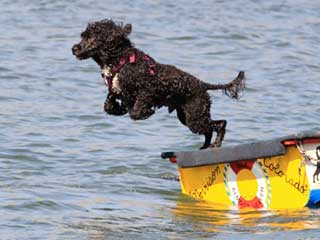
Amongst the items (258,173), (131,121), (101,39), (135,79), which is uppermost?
(101,39)

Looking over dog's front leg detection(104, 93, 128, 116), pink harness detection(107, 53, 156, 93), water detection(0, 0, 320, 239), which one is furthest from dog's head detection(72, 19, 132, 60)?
water detection(0, 0, 320, 239)

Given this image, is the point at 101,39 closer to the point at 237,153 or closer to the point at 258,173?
the point at 237,153

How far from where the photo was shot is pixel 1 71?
17234mm

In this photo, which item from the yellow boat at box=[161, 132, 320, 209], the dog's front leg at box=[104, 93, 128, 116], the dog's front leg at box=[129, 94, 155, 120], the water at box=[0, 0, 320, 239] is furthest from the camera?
the dog's front leg at box=[104, 93, 128, 116]

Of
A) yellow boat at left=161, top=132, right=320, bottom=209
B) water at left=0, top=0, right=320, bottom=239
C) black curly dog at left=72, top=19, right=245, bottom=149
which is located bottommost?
water at left=0, top=0, right=320, bottom=239

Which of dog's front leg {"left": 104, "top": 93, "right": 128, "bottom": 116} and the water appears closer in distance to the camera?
the water

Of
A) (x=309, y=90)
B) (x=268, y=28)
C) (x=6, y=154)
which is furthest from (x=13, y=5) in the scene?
(x=6, y=154)

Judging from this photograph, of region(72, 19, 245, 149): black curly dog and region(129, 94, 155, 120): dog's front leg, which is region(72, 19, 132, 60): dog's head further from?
region(129, 94, 155, 120): dog's front leg

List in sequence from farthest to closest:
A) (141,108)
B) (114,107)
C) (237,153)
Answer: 1. (114,107)
2. (141,108)
3. (237,153)

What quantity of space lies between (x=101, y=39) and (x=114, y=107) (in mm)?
696

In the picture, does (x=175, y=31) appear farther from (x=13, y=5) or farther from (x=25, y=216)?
(x=25, y=216)

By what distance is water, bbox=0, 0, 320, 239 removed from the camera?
9.66 meters

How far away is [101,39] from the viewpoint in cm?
973

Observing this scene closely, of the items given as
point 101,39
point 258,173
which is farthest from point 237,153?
point 101,39
